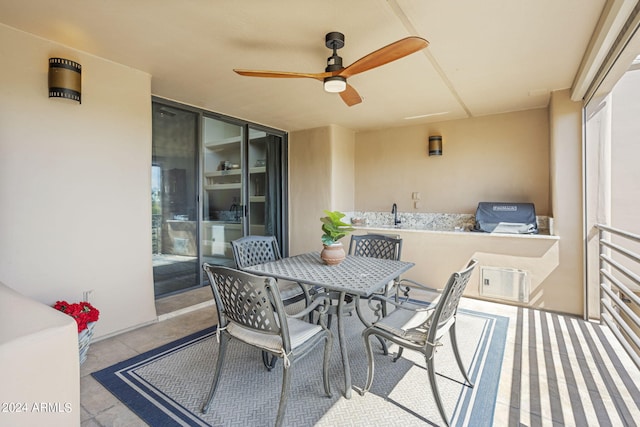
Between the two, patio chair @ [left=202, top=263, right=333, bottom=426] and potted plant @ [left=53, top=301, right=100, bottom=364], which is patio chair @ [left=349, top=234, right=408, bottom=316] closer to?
patio chair @ [left=202, top=263, right=333, bottom=426]

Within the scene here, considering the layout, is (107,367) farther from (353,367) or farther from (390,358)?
(390,358)

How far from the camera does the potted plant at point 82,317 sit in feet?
7.29

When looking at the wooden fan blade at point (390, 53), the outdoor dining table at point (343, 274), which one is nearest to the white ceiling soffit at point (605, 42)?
the wooden fan blade at point (390, 53)

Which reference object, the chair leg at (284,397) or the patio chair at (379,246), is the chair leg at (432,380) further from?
the patio chair at (379,246)

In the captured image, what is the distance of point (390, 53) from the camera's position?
6.08 ft

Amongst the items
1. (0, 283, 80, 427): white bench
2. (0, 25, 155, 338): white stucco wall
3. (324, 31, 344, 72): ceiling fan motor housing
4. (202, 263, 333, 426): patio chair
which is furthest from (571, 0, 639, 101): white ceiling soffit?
(0, 25, 155, 338): white stucco wall

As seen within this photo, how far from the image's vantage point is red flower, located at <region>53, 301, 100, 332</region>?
2.23 m

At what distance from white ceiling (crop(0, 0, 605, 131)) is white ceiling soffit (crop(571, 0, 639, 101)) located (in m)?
0.08

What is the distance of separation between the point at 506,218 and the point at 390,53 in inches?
118

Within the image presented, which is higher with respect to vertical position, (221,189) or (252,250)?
(221,189)

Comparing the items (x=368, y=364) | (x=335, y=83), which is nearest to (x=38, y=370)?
(x=368, y=364)

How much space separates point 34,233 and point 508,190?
5114 mm

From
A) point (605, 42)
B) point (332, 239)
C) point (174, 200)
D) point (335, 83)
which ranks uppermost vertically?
point (605, 42)

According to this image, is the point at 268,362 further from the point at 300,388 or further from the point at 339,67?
the point at 339,67
